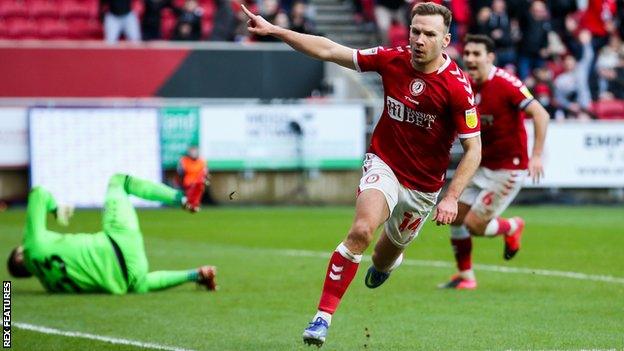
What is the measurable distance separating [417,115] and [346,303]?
113 inches

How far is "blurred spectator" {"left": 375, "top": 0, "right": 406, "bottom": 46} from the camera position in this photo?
28.6 meters

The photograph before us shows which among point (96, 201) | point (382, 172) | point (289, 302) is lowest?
point (96, 201)

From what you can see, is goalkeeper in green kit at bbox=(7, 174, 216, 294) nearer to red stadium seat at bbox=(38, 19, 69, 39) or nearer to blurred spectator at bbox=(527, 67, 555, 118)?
blurred spectator at bbox=(527, 67, 555, 118)

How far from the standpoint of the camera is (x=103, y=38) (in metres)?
27.2

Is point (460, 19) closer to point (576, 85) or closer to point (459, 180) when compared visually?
point (576, 85)

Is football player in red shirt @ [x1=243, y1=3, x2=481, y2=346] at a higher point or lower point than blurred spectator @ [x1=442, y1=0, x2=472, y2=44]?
higher

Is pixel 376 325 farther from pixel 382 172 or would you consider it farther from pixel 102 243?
pixel 102 243

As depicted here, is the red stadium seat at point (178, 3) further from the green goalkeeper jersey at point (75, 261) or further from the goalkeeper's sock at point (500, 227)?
the green goalkeeper jersey at point (75, 261)

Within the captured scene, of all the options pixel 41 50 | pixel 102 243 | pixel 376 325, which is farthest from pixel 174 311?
pixel 41 50

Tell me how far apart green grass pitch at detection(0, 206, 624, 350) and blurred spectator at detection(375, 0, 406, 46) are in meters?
10.4

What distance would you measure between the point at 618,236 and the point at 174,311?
366 inches

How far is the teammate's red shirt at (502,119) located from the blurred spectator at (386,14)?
50.2ft

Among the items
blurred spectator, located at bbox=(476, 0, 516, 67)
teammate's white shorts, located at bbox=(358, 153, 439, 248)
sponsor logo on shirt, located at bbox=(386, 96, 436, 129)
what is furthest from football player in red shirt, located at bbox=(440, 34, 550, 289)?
blurred spectator, located at bbox=(476, 0, 516, 67)

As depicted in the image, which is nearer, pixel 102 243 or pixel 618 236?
pixel 102 243
